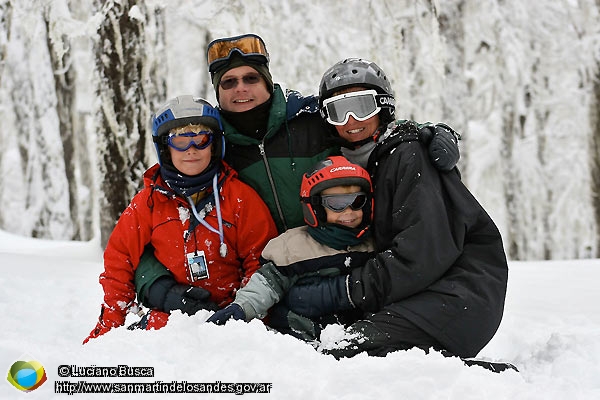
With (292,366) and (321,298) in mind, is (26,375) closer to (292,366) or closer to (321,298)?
(292,366)

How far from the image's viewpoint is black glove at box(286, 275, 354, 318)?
2.88 metres

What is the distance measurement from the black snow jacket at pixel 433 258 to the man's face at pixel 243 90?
Result: 0.96 meters

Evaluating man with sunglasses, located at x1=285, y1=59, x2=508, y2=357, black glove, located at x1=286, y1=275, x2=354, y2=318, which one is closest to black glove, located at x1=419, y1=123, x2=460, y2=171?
man with sunglasses, located at x1=285, y1=59, x2=508, y2=357

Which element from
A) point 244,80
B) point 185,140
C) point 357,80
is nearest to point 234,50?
point 244,80

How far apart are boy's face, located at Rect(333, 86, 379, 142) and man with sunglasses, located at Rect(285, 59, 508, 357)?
0.19 m

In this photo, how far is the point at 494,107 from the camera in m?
11.6

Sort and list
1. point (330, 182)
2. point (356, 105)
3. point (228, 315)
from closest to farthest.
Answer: point (228, 315)
point (330, 182)
point (356, 105)

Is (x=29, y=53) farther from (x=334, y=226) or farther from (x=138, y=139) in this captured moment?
(x=334, y=226)

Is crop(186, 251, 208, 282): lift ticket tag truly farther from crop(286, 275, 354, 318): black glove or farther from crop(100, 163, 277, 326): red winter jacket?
crop(286, 275, 354, 318): black glove

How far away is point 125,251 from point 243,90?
1.19 meters

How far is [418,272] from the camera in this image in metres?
2.71

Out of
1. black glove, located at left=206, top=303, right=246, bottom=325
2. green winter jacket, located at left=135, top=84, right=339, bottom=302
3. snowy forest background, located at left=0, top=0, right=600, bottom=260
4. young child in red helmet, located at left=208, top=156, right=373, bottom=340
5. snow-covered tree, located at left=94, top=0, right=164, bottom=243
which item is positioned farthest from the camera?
snowy forest background, located at left=0, top=0, right=600, bottom=260

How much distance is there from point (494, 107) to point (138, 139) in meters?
8.11

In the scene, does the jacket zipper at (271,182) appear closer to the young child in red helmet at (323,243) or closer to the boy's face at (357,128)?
the young child in red helmet at (323,243)
